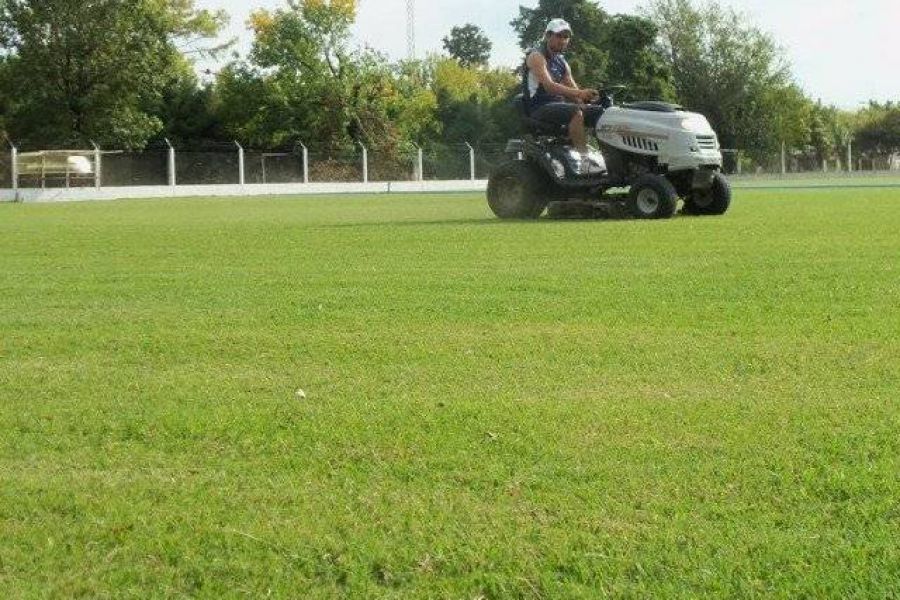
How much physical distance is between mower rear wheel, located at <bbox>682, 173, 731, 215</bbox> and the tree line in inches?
1369

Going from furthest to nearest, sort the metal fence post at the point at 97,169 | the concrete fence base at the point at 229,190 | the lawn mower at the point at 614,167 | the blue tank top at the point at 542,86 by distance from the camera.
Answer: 1. the metal fence post at the point at 97,169
2. the concrete fence base at the point at 229,190
3. the blue tank top at the point at 542,86
4. the lawn mower at the point at 614,167

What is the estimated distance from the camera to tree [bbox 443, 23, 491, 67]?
132625 mm

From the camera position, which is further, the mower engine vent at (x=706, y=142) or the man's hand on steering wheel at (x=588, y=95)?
the mower engine vent at (x=706, y=142)

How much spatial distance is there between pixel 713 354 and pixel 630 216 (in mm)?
10227

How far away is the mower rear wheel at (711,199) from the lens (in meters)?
15.8

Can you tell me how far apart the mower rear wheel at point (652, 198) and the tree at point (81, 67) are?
3839 cm

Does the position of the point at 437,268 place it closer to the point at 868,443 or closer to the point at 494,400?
the point at 494,400

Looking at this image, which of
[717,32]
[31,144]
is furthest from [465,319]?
[717,32]

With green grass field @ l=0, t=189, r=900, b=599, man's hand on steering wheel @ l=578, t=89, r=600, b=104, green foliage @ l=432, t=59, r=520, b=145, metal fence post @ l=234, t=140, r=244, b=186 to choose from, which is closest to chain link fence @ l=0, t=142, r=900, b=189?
metal fence post @ l=234, t=140, r=244, b=186

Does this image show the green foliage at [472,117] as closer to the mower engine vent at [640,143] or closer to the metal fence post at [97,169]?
the metal fence post at [97,169]

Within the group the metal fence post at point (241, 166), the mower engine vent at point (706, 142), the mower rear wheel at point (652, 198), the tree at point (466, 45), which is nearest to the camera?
the mower rear wheel at point (652, 198)

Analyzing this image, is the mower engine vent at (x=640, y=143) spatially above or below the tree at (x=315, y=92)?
below

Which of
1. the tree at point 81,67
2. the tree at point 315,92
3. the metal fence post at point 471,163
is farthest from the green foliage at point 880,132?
the tree at point 81,67

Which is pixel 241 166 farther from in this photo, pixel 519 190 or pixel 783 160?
pixel 783 160
